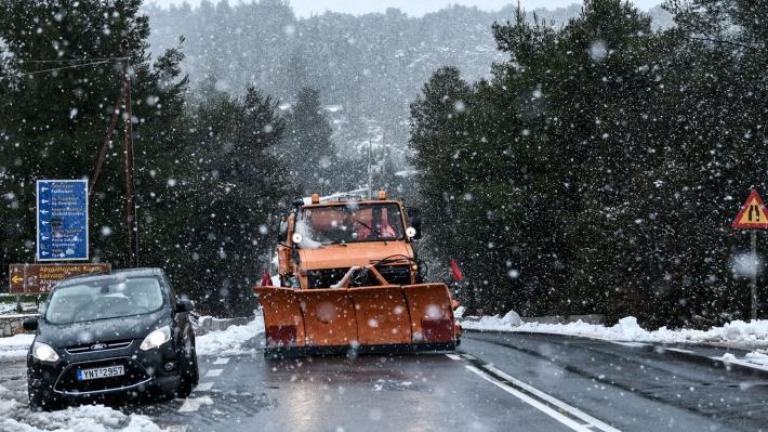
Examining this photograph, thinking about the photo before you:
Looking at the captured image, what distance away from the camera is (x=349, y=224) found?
17.4m

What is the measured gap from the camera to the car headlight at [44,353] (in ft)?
37.0

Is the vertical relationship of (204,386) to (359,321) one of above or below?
below

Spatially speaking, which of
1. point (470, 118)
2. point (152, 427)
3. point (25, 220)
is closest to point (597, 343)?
point (152, 427)

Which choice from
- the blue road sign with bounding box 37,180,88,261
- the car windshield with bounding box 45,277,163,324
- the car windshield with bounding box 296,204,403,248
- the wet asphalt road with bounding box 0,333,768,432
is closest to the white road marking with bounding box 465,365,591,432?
the wet asphalt road with bounding box 0,333,768,432

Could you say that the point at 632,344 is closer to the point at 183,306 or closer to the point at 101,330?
the point at 183,306

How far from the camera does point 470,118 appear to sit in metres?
54.3

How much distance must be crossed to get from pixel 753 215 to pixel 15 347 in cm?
1460

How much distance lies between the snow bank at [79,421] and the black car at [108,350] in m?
0.52

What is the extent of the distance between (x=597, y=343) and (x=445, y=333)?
16.2 ft

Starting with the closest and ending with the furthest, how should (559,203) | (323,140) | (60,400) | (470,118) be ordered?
(60,400) → (559,203) → (470,118) → (323,140)

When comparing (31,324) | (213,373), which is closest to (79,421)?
(31,324)

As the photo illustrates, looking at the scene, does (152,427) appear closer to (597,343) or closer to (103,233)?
(597,343)

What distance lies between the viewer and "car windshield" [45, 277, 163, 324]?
12.5 metres

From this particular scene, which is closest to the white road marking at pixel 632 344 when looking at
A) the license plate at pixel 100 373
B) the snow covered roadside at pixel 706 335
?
the snow covered roadside at pixel 706 335
